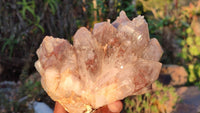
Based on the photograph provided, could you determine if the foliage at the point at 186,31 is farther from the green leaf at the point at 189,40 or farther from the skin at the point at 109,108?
the skin at the point at 109,108

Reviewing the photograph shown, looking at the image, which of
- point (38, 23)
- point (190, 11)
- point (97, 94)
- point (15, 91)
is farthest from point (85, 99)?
point (190, 11)

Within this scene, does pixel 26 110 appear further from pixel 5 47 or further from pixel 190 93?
pixel 190 93

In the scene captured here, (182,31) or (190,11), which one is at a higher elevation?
(190,11)

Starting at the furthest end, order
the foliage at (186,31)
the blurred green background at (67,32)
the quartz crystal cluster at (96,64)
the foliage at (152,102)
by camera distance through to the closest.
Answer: the foliage at (186,31) < the foliage at (152,102) < the blurred green background at (67,32) < the quartz crystal cluster at (96,64)

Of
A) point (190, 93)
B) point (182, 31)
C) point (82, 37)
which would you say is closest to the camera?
point (82, 37)

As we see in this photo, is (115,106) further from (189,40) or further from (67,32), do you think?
(189,40)

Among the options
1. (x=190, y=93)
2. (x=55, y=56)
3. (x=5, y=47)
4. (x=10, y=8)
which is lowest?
(x=190, y=93)

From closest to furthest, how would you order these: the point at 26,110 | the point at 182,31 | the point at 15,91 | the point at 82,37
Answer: the point at 82,37, the point at 26,110, the point at 15,91, the point at 182,31

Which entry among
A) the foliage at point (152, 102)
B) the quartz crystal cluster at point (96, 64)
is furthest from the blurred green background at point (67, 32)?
the quartz crystal cluster at point (96, 64)

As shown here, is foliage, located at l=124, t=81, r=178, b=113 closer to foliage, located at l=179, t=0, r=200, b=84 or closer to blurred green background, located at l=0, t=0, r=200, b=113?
blurred green background, located at l=0, t=0, r=200, b=113
